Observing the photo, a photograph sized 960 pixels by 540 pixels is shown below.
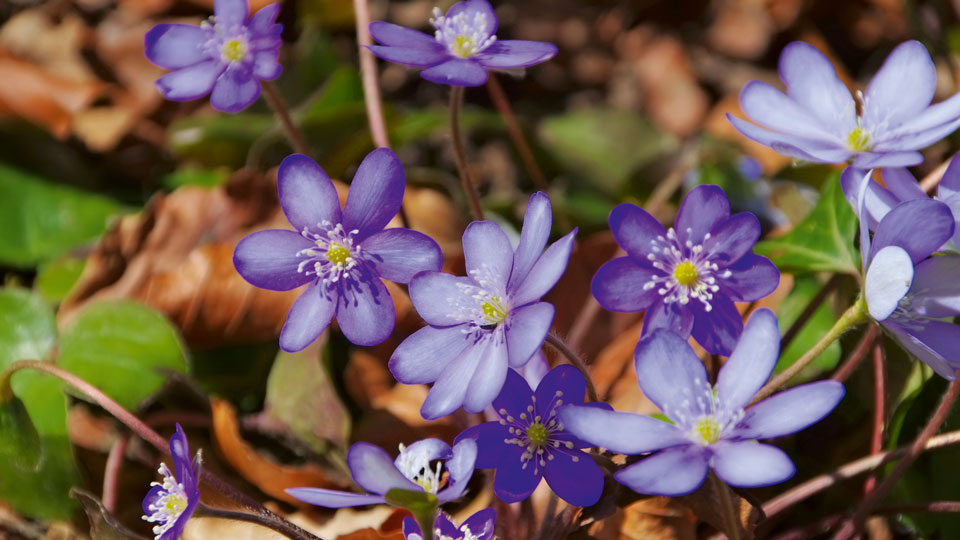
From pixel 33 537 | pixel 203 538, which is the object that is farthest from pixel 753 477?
pixel 33 537

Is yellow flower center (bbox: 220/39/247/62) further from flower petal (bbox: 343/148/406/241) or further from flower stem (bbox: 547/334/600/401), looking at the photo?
flower stem (bbox: 547/334/600/401)

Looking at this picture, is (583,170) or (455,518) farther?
(583,170)

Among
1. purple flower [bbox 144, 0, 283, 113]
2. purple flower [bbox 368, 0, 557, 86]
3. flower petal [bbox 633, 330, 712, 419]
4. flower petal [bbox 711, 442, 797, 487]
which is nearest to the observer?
flower petal [bbox 711, 442, 797, 487]

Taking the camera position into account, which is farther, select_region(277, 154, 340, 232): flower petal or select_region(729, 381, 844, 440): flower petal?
select_region(277, 154, 340, 232): flower petal

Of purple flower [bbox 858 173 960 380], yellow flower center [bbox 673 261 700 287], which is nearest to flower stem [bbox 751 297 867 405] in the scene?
Answer: purple flower [bbox 858 173 960 380]

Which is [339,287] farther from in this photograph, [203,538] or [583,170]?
[583,170]

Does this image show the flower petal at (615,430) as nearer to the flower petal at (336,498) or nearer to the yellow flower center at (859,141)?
the flower petal at (336,498)
